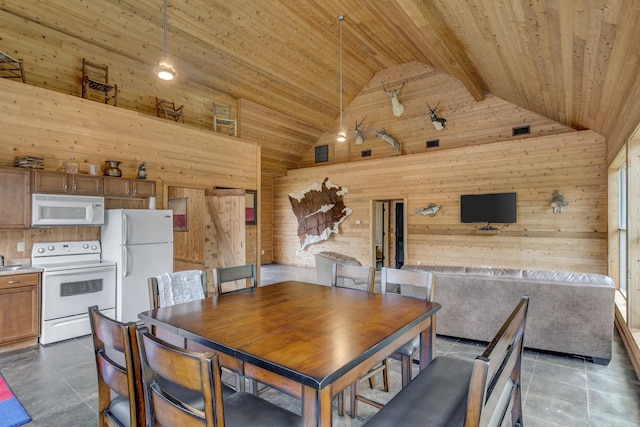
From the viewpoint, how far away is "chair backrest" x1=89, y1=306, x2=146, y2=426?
140 cm

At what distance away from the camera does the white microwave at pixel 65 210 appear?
3.70 m

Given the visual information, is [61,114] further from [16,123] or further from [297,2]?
[297,2]

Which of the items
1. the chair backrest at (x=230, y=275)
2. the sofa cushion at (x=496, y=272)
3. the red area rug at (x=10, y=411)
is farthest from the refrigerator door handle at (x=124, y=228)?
the sofa cushion at (x=496, y=272)

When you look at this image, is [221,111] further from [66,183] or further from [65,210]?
[65,210]

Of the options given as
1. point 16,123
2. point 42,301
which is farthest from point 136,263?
point 16,123

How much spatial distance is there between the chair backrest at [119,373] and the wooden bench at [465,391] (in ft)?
3.34

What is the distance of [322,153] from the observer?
9766 millimetres

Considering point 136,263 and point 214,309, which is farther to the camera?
point 136,263

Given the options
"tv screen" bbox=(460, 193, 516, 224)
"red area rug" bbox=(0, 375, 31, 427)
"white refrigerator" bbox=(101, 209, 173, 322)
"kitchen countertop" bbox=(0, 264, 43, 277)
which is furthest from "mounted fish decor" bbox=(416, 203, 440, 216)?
"red area rug" bbox=(0, 375, 31, 427)

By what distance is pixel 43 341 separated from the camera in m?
3.64

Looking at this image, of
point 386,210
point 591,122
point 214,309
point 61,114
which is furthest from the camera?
point 386,210

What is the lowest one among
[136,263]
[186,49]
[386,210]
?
[136,263]

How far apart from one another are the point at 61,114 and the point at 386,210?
7.38m

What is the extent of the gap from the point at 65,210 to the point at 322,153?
270 inches
